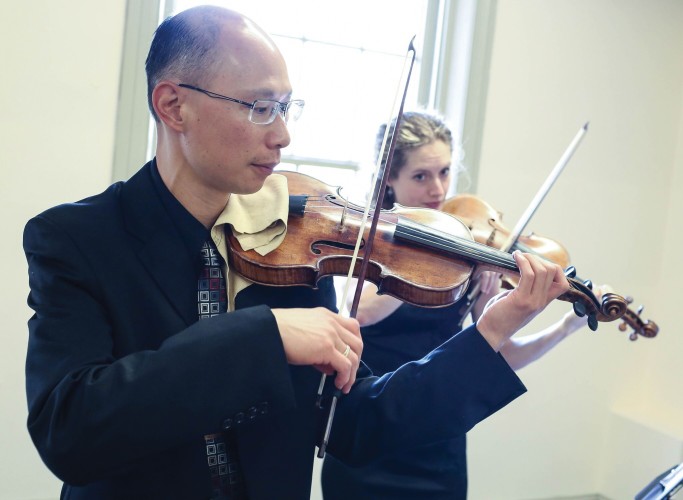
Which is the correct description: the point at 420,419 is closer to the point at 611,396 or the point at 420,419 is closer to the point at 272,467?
the point at 272,467

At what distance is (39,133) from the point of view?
2.24 meters

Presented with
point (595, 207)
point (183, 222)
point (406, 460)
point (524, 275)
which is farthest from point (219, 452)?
point (595, 207)

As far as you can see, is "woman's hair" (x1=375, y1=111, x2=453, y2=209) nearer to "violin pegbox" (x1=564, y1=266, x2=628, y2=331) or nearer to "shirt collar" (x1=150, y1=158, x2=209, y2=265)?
"violin pegbox" (x1=564, y1=266, x2=628, y2=331)

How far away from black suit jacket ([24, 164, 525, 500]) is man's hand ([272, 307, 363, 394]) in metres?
0.02

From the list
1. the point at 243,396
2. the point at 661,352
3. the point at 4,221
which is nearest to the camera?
the point at 243,396

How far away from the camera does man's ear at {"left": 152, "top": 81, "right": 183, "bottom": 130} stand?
1119mm

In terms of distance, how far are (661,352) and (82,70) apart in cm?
275

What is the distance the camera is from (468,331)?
1.20m

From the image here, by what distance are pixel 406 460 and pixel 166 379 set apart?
0.96m

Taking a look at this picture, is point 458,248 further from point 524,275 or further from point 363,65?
point 363,65

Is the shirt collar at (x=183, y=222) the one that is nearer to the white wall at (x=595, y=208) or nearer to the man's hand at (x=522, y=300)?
the man's hand at (x=522, y=300)

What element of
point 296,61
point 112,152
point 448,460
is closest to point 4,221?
point 112,152

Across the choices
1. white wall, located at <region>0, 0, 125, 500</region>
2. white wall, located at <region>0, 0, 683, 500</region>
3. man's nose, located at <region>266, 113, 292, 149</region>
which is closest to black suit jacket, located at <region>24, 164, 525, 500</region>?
man's nose, located at <region>266, 113, 292, 149</region>

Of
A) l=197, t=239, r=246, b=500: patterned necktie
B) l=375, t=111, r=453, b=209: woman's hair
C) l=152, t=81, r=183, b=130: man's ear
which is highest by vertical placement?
l=152, t=81, r=183, b=130: man's ear
